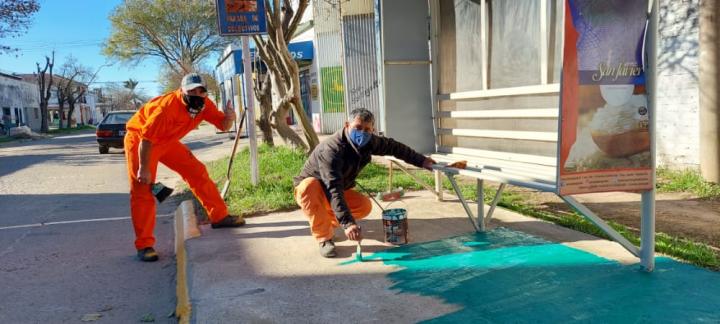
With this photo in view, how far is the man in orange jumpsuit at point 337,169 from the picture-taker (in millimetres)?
4176

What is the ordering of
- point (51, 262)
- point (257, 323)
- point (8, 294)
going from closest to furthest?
point (257, 323) → point (8, 294) → point (51, 262)

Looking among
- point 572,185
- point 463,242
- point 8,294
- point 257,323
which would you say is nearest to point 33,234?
point 8,294

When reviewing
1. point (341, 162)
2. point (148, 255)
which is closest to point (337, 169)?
point (341, 162)

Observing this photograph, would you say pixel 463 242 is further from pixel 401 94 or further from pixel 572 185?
pixel 401 94

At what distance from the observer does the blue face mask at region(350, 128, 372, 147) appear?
4223 mm

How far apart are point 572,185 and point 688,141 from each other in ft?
15.9

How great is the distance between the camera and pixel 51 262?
4852 mm

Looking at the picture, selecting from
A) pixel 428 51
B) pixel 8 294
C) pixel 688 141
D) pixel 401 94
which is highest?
pixel 428 51

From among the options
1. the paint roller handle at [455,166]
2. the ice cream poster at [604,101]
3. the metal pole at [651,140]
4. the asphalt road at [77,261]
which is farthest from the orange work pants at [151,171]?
the metal pole at [651,140]

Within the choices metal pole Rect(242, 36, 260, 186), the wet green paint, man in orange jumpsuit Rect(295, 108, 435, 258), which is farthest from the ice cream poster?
metal pole Rect(242, 36, 260, 186)

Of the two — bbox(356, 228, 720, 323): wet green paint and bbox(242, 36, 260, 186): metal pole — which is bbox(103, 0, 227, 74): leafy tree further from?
bbox(356, 228, 720, 323): wet green paint

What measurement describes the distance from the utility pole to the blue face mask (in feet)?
14.9

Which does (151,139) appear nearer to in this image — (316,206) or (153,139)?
(153,139)

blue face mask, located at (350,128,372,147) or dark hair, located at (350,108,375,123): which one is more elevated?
dark hair, located at (350,108,375,123)
